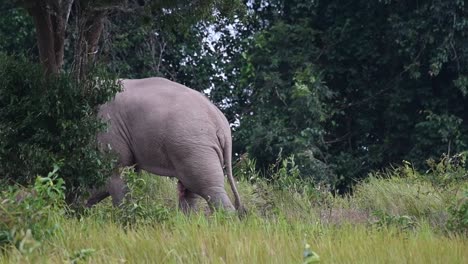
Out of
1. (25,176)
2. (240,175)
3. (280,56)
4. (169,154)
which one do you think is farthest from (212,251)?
(280,56)

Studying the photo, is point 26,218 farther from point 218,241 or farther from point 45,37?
point 45,37

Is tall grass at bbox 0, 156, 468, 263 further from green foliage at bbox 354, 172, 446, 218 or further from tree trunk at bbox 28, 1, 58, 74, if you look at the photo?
green foliage at bbox 354, 172, 446, 218

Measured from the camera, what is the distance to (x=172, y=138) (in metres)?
10.1

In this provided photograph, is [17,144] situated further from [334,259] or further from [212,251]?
[334,259]

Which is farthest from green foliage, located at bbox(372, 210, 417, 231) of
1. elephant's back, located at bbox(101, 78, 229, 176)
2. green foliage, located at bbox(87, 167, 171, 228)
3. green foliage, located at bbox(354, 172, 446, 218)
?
elephant's back, located at bbox(101, 78, 229, 176)

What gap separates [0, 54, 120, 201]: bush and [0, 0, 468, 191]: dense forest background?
766cm

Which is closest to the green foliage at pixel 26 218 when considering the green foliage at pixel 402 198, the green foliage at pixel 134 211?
the green foliage at pixel 134 211

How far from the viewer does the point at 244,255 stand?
18.7 feet

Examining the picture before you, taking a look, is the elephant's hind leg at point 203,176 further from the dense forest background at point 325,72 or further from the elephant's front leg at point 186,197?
the dense forest background at point 325,72

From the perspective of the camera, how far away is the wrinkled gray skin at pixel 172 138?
32.9 ft

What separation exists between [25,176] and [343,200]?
15.2 ft

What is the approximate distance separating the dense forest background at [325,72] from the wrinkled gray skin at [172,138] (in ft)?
18.0

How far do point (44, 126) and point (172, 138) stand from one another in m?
2.19

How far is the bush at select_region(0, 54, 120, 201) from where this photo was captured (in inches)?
312
